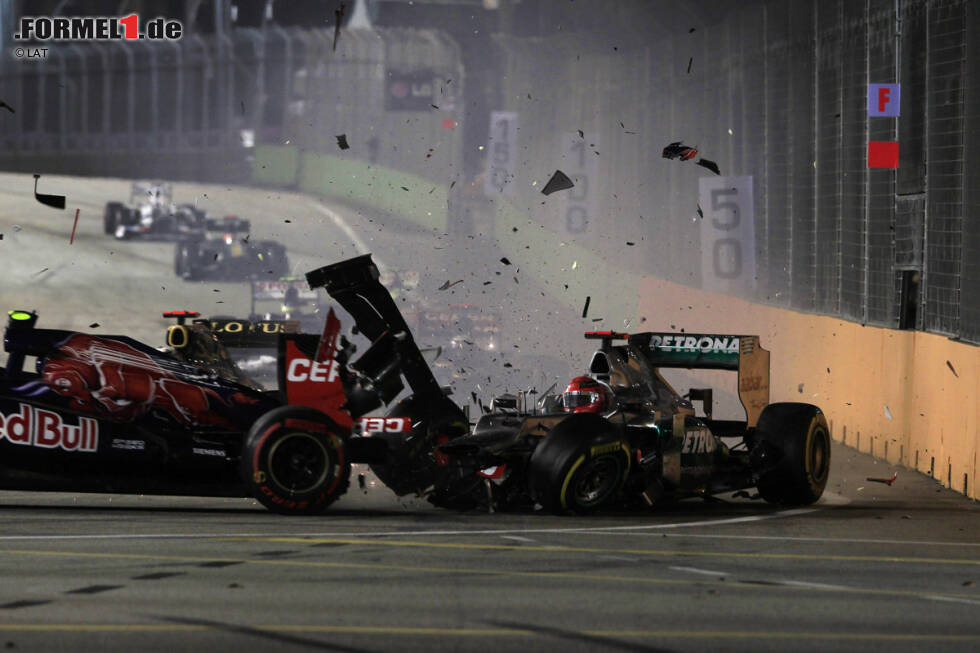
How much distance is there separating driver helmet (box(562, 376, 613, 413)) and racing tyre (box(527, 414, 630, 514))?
1.05 meters

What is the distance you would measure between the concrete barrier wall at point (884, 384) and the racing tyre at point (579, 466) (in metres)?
4.78

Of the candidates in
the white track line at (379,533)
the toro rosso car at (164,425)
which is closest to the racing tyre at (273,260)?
the toro rosso car at (164,425)

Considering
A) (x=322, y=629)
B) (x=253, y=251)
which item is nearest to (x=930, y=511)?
(x=322, y=629)

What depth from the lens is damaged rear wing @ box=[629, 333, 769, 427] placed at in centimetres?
1474

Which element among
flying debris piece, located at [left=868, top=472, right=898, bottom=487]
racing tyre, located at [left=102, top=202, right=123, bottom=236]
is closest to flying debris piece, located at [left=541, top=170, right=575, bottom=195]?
racing tyre, located at [left=102, top=202, right=123, bottom=236]

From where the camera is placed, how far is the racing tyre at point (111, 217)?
53.2 m

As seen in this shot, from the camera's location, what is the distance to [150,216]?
57.0 m

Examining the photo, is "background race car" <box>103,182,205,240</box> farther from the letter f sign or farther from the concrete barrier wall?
the letter f sign

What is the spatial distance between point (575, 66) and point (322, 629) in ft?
157

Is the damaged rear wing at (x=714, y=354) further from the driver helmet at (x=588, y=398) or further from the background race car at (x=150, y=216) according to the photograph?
the background race car at (x=150, y=216)

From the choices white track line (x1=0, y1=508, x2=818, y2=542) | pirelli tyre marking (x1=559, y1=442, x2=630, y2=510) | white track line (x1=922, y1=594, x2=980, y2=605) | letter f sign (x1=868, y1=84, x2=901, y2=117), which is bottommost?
white track line (x1=922, y1=594, x2=980, y2=605)

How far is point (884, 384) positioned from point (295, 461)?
10.1 meters

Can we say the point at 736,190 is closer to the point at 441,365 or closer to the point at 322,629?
the point at 441,365

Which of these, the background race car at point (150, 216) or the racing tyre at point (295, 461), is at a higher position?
the background race car at point (150, 216)
